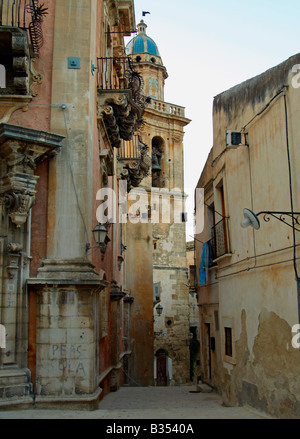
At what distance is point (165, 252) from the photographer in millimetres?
Answer: 32031

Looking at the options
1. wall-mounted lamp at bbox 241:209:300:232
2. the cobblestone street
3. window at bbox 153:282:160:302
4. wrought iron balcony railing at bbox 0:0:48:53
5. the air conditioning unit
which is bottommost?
the cobblestone street

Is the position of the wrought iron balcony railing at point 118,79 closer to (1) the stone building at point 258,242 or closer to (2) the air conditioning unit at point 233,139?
(1) the stone building at point 258,242

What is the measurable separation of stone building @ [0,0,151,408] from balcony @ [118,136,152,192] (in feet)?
22.2

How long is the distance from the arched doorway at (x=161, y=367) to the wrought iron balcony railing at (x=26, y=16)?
24.5 meters

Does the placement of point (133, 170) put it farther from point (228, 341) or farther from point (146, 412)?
point (146, 412)

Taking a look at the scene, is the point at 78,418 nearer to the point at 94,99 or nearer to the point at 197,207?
the point at 94,99

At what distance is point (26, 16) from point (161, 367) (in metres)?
25.0

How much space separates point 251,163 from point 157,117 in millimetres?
23899

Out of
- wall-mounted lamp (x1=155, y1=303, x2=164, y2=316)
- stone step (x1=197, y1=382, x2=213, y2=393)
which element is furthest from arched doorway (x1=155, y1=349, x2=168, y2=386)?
stone step (x1=197, y1=382, x2=213, y2=393)

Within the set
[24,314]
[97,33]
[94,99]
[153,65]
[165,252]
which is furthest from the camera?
[153,65]

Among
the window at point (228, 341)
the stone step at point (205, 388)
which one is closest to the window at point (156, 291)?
the stone step at point (205, 388)

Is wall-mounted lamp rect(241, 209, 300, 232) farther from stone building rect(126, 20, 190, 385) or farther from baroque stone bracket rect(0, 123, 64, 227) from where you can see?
stone building rect(126, 20, 190, 385)

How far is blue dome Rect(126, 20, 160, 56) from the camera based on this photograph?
117ft

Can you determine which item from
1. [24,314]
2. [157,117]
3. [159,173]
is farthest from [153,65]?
[24,314]
